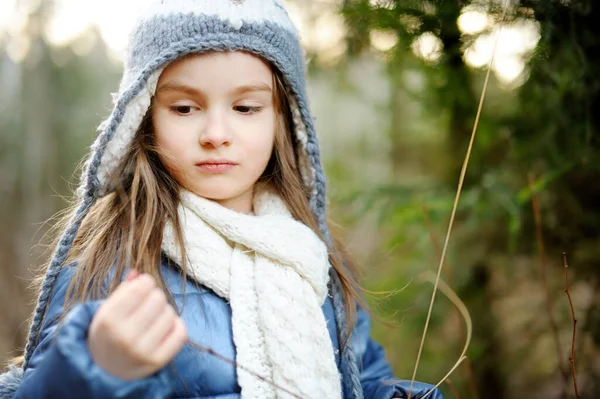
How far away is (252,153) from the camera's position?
5.49 ft

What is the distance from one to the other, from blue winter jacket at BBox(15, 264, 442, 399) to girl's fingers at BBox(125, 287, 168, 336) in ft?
0.45

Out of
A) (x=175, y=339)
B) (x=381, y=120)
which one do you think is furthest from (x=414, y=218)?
A: (x=381, y=120)

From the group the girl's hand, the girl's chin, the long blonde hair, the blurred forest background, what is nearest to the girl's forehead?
the long blonde hair

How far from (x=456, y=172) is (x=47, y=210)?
8.14 meters

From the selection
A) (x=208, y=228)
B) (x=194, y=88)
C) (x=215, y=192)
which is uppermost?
(x=194, y=88)

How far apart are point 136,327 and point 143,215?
651 millimetres

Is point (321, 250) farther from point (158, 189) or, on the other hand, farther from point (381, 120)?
point (381, 120)

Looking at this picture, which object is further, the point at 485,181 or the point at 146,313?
the point at 485,181

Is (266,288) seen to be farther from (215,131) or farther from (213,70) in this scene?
(213,70)

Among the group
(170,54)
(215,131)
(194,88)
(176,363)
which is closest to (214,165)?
(215,131)

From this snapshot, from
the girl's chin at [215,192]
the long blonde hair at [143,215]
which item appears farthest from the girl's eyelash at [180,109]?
the girl's chin at [215,192]

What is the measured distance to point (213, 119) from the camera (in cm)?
156

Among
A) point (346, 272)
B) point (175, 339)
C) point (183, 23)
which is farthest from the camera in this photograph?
point (346, 272)

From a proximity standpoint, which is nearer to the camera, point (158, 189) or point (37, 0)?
point (158, 189)
